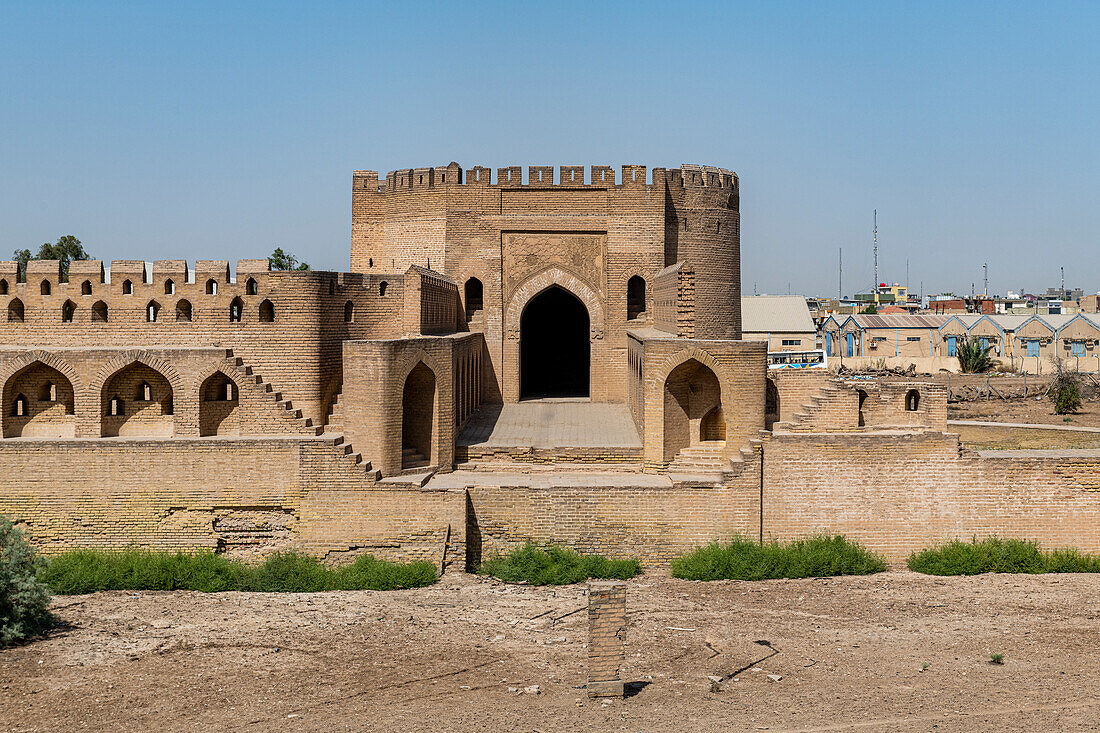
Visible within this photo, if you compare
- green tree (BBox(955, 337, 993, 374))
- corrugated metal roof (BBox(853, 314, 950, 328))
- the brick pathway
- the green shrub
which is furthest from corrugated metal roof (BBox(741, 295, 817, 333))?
the green shrub

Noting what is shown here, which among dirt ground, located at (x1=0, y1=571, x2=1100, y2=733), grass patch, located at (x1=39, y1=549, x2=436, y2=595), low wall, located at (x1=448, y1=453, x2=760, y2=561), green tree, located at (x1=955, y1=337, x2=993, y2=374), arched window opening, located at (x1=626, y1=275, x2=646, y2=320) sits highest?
arched window opening, located at (x1=626, y1=275, x2=646, y2=320)

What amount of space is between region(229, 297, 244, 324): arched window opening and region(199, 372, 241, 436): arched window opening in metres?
1.01

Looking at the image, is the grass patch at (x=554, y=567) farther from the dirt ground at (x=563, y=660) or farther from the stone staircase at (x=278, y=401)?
the stone staircase at (x=278, y=401)

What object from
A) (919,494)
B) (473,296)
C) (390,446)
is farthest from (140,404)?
(919,494)

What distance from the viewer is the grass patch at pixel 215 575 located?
14133 mm

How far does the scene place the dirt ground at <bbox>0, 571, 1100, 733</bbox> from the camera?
31.7 ft

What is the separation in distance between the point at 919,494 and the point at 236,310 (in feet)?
36.4

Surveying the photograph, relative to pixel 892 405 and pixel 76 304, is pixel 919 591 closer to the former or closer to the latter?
pixel 892 405

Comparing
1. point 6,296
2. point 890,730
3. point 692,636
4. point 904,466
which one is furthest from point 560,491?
point 6,296

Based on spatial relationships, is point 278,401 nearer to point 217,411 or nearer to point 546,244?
point 217,411

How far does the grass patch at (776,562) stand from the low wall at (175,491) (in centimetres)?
489

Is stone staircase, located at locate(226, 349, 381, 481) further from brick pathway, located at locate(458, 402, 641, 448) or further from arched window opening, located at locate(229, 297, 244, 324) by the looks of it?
brick pathway, located at locate(458, 402, 641, 448)

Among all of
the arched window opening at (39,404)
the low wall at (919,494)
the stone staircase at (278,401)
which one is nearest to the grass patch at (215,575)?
the stone staircase at (278,401)

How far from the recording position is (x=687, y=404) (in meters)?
17.1
